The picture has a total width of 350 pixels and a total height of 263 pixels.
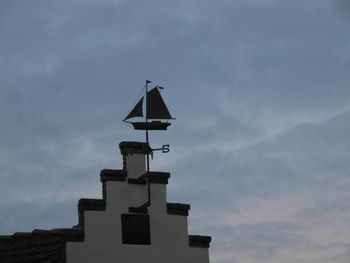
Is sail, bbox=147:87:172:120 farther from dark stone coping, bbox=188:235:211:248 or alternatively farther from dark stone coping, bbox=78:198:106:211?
dark stone coping, bbox=188:235:211:248

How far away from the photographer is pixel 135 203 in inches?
673

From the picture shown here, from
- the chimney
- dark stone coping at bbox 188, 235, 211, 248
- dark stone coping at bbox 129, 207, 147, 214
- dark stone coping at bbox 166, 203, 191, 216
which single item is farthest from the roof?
dark stone coping at bbox 188, 235, 211, 248

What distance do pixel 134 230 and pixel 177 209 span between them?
1345 mm

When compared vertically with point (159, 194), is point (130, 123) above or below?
above

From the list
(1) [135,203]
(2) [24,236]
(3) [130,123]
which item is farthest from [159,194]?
(2) [24,236]

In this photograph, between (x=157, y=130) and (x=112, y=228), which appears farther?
(x=157, y=130)

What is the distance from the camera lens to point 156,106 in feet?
60.1

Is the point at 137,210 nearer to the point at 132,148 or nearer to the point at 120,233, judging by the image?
the point at 120,233

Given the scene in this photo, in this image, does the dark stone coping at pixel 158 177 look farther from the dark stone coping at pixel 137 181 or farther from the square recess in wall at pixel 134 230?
the square recess in wall at pixel 134 230

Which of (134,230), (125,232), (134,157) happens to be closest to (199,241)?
(134,230)

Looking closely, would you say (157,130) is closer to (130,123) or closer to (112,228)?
(130,123)

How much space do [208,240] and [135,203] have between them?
2.07 m

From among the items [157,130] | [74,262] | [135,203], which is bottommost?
[74,262]

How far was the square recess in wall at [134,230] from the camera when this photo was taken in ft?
55.0
